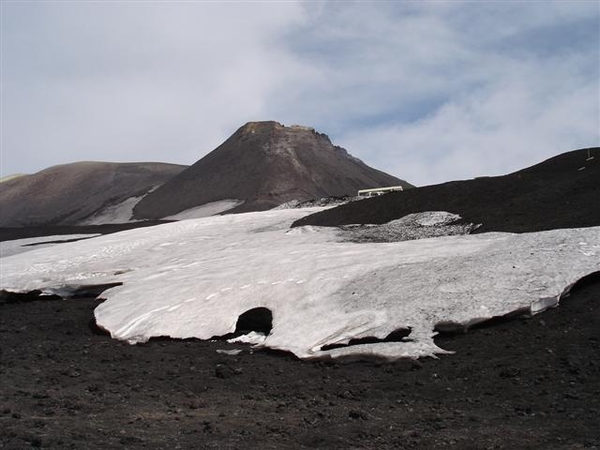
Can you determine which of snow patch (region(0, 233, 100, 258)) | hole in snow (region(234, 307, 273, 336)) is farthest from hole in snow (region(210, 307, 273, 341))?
snow patch (region(0, 233, 100, 258))

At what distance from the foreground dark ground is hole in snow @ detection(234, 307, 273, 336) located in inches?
29.6

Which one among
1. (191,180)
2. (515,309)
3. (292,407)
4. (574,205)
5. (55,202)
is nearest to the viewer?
(292,407)

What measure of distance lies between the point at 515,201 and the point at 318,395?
13756 mm

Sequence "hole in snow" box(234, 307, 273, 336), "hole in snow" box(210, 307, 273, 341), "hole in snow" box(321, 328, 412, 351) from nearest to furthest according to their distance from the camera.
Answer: "hole in snow" box(321, 328, 412, 351)
"hole in snow" box(210, 307, 273, 341)
"hole in snow" box(234, 307, 273, 336)

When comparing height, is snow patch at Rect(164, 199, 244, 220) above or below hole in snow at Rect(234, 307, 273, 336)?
above

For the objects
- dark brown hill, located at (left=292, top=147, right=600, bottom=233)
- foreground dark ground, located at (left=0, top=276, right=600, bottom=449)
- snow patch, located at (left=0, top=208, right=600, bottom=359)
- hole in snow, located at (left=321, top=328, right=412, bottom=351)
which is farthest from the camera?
dark brown hill, located at (left=292, top=147, right=600, bottom=233)

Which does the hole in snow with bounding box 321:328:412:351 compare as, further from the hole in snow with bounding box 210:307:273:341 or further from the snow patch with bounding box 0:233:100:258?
the snow patch with bounding box 0:233:100:258

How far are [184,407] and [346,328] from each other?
345cm

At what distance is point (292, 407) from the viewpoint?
9047mm

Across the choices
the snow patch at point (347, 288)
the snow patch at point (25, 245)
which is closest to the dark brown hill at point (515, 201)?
the snow patch at point (347, 288)

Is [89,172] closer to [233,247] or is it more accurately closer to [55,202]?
[55,202]

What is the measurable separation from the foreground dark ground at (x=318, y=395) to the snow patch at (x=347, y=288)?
0.39 metres

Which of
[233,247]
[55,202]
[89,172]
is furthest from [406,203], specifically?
[89,172]

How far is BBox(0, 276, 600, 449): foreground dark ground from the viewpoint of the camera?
7.36 meters
